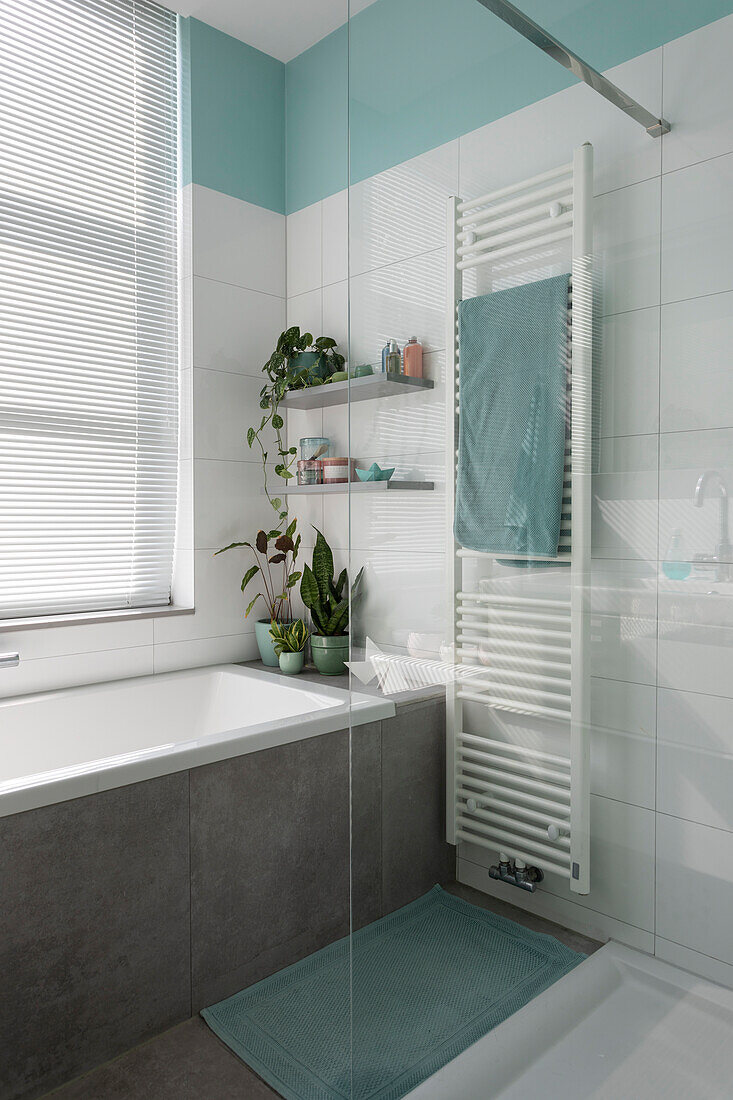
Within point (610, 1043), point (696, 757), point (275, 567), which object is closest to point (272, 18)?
point (275, 567)

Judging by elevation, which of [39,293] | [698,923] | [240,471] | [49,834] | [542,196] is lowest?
[49,834]

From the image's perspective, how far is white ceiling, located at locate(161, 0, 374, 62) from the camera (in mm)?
2607

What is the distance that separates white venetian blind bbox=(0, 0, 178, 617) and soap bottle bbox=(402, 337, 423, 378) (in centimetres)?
167

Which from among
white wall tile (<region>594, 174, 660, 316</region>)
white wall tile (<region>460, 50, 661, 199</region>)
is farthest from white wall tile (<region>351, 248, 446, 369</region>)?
white wall tile (<region>594, 174, 660, 316</region>)

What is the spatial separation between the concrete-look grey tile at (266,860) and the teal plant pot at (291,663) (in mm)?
656

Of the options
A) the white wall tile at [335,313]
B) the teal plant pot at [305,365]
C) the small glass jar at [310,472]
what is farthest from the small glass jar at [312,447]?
the white wall tile at [335,313]

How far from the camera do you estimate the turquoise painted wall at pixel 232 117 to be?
8.85ft

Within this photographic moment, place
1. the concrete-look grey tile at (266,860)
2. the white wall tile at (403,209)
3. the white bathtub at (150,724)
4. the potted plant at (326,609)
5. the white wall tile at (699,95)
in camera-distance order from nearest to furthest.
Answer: the white wall tile at (699,95)
the white wall tile at (403,209)
the white bathtub at (150,724)
the concrete-look grey tile at (266,860)
the potted plant at (326,609)

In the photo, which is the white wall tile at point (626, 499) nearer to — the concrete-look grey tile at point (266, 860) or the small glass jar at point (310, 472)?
the concrete-look grey tile at point (266, 860)

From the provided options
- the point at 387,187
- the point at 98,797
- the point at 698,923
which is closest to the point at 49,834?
the point at 98,797

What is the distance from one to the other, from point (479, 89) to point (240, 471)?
1958mm

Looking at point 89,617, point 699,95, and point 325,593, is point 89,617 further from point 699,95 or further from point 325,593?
point 699,95

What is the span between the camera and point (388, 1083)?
1094mm

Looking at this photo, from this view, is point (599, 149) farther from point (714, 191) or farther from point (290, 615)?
point (290, 615)
